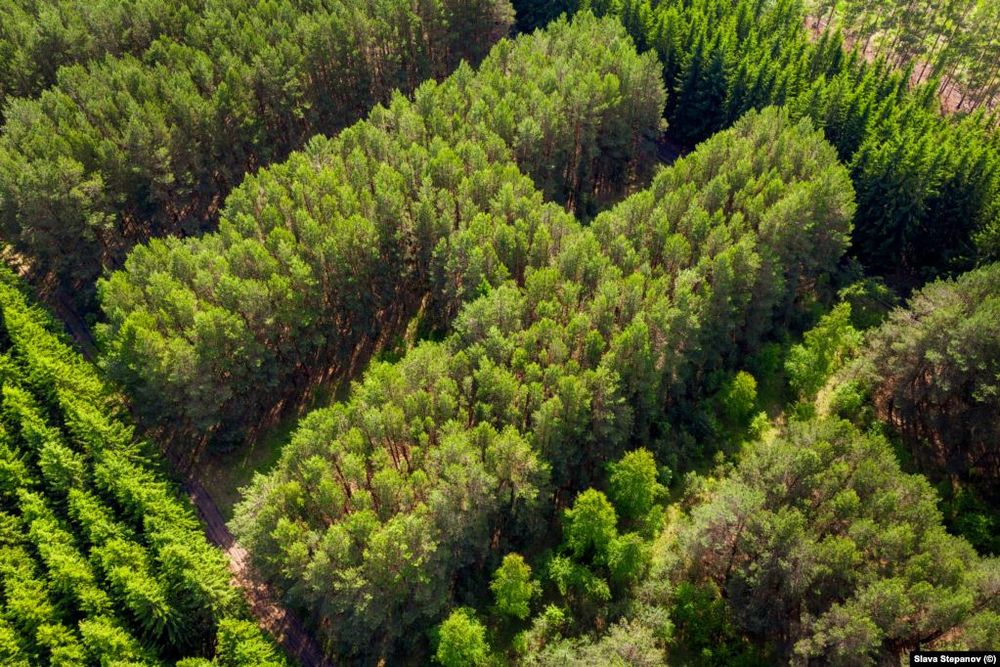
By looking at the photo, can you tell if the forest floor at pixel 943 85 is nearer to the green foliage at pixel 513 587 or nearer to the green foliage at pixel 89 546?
the green foliage at pixel 513 587

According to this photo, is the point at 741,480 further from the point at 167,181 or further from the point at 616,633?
the point at 167,181

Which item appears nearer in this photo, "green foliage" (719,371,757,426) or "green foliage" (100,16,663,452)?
"green foliage" (100,16,663,452)

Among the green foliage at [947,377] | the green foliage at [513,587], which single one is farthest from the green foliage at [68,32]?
the green foliage at [947,377]

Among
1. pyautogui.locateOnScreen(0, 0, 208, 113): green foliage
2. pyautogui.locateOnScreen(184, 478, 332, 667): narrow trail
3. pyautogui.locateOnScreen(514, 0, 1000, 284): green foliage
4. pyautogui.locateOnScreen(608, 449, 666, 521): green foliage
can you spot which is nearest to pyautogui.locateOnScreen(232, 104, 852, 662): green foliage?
pyautogui.locateOnScreen(184, 478, 332, 667): narrow trail

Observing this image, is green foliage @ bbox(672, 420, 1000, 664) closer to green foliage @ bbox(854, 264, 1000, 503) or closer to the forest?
the forest

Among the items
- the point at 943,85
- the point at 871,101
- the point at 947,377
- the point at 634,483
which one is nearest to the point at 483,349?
the point at 634,483

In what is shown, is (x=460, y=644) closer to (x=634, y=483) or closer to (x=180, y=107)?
(x=634, y=483)
